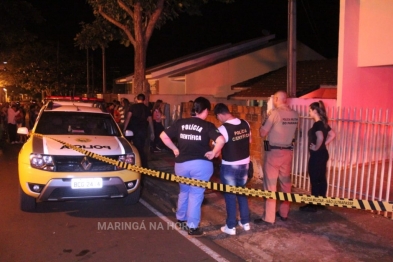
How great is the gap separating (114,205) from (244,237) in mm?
2578

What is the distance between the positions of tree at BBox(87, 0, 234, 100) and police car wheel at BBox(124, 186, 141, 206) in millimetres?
7573

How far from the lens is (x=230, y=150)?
5387 mm

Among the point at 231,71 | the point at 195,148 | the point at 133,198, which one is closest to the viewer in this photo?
the point at 195,148

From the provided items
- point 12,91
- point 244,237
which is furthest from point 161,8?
point 12,91

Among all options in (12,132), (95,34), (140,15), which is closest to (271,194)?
(140,15)

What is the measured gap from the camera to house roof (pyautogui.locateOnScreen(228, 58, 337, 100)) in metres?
16.4

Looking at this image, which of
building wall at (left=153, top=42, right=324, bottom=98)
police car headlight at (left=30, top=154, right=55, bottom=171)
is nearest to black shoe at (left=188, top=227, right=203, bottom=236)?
police car headlight at (left=30, top=154, right=55, bottom=171)

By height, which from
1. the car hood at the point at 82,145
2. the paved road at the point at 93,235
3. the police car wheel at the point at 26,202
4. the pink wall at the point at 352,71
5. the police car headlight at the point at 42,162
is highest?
the pink wall at the point at 352,71

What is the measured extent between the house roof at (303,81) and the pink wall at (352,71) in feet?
18.8

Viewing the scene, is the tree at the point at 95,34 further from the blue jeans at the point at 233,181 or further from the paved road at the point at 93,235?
the blue jeans at the point at 233,181

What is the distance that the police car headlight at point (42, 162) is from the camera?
20.0ft

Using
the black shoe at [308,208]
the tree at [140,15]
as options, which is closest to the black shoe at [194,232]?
the black shoe at [308,208]

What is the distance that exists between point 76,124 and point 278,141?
12.9 feet

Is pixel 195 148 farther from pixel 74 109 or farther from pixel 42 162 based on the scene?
pixel 74 109
